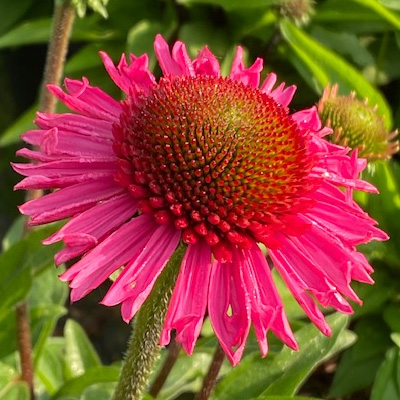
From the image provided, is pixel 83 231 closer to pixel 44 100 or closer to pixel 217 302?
pixel 217 302

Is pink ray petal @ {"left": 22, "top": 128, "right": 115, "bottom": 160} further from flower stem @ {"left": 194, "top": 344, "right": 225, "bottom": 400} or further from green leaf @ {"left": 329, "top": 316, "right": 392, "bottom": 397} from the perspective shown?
green leaf @ {"left": 329, "top": 316, "right": 392, "bottom": 397}

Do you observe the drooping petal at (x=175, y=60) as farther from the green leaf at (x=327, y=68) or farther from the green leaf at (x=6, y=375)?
the green leaf at (x=327, y=68)

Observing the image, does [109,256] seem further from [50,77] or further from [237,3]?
[237,3]

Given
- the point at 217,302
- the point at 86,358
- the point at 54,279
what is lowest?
the point at 86,358

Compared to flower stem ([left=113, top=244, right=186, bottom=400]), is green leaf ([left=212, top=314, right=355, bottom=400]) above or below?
below

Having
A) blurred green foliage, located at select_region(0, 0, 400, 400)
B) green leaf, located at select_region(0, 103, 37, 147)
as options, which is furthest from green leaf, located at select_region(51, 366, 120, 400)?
green leaf, located at select_region(0, 103, 37, 147)

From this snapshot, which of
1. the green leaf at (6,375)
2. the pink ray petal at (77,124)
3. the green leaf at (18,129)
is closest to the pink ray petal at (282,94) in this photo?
the pink ray petal at (77,124)

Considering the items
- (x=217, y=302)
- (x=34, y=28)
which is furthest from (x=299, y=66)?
(x=217, y=302)
